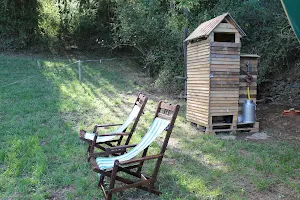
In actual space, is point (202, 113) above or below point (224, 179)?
above

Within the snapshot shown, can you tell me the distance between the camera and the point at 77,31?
14195 millimetres

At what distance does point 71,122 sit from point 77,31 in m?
9.73

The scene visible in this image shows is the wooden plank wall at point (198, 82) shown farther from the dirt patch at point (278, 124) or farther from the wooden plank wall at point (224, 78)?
the dirt patch at point (278, 124)

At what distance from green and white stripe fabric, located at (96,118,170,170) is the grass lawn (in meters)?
0.41

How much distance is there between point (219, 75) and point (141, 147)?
2.95 meters

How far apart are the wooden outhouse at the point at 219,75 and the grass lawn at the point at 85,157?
0.55 metres

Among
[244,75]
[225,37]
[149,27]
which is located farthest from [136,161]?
[149,27]

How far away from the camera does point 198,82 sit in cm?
573

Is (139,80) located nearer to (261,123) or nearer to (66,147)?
(261,123)

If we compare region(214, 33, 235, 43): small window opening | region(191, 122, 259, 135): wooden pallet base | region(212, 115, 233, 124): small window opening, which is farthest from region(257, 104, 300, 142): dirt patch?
region(214, 33, 235, 43): small window opening

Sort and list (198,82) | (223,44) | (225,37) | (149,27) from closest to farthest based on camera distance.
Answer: (223,44), (198,82), (225,37), (149,27)

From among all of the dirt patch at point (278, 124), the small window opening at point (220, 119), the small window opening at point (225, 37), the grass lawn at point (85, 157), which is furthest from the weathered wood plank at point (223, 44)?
the dirt patch at point (278, 124)

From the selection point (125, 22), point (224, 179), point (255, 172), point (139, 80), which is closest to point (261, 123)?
→ point (255, 172)

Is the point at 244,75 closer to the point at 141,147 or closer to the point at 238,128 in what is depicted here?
the point at 238,128
